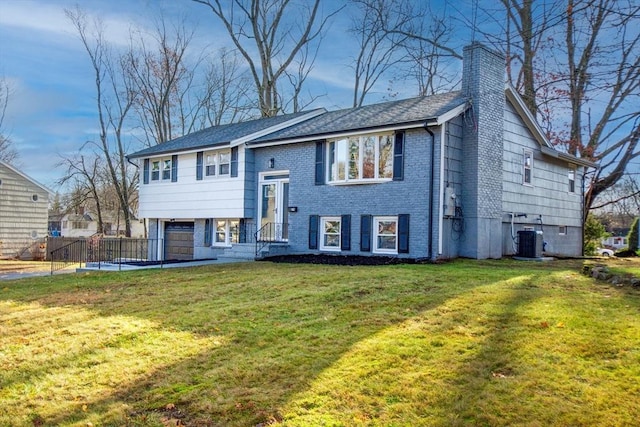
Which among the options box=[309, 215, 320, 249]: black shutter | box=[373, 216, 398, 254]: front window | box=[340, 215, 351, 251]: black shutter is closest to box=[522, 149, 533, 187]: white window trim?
box=[373, 216, 398, 254]: front window

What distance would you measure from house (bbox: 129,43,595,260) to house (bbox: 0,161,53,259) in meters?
9.56

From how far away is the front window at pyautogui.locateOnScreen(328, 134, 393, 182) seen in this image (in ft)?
48.7

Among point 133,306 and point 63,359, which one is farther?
point 133,306

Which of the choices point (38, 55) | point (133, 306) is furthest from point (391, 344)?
point (38, 55)

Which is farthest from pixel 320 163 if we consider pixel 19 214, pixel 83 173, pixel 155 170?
pixel 83 173

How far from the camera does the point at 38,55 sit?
20.6m

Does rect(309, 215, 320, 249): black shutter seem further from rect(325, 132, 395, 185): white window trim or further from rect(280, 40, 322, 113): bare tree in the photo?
rect(280, 40, 322, 113): bare tree

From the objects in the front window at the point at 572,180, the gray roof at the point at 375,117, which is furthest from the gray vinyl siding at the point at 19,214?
the front window at the point at 572,180

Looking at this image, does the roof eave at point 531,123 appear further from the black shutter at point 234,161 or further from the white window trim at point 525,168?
the black shutter at point 234,161

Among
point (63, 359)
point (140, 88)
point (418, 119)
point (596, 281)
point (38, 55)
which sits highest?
point (140, 88)

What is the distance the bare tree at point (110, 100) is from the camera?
103 ft

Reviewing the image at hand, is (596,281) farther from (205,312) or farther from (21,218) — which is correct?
(21,218)

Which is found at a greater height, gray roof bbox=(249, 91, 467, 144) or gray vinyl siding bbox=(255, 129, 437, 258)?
gray roof bbox=(249, 91, 467, 144)

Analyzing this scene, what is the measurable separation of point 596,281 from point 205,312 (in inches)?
281
